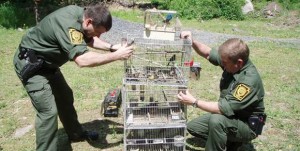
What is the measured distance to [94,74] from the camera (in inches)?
318

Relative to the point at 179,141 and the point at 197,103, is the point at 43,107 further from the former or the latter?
the point at 197,103

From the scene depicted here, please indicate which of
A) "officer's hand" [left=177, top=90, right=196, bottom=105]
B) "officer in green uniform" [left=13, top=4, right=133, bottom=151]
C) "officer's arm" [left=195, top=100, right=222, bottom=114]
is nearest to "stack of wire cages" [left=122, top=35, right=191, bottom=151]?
Answer: "officer's hand" [left=177, top=90, right=196, bottom=105]

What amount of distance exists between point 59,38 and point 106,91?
3162 millimetres

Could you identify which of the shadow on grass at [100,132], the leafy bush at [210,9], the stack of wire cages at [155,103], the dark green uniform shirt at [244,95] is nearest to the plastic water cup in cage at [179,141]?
the stack of wire cages at [155,103]

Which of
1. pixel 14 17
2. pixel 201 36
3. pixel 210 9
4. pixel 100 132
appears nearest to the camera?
pixel 100 132

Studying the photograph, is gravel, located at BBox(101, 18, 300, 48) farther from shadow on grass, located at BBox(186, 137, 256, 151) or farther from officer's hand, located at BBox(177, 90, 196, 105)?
officer's hand, located at BBox(177, 90, 196, 105)

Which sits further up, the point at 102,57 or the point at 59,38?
the point at 59,38

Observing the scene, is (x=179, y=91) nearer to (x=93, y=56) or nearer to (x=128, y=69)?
(x=128, y=69)

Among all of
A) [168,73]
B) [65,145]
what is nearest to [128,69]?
[168,73]

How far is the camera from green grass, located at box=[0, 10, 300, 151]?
5246 millimetres

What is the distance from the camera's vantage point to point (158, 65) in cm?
459

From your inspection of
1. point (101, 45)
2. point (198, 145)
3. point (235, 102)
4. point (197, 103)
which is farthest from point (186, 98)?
point (101, 45)

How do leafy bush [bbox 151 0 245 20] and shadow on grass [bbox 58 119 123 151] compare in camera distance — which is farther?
leafy bush [bbox 151 0 245 20]

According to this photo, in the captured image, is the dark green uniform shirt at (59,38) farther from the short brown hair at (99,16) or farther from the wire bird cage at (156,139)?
the wire bird cage at (156,139)
